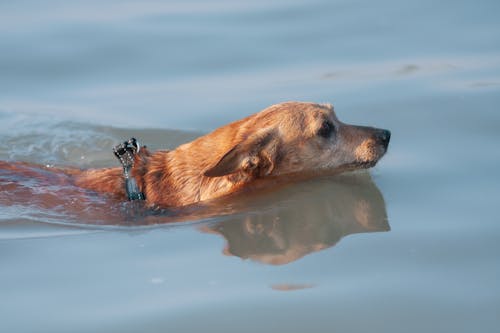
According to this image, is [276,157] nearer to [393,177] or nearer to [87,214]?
[393,177]

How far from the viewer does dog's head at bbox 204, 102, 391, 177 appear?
8.01m

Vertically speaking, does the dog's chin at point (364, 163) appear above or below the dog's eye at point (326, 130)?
below

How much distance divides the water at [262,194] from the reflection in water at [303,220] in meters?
0.02

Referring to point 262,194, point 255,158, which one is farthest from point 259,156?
point 262,194

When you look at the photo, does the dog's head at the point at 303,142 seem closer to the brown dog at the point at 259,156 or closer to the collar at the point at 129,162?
the brown dog at the point at 259,156

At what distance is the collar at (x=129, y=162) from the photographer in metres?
7.96

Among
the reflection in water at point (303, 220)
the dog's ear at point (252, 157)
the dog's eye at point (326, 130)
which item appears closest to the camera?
the reflection in water at point (303, 220)

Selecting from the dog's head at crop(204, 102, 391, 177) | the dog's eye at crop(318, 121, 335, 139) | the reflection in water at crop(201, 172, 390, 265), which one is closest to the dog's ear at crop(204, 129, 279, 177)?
the dog's head at crop(204, 102, 391, 177)

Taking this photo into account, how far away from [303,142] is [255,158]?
1.48 feet

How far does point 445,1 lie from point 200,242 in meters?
6.48

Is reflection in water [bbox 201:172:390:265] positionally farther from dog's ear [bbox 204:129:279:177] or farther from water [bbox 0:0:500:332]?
dog's ear [bbox 204:129:279:177]

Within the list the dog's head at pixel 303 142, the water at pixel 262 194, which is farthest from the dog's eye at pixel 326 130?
the water at pixel 262 194

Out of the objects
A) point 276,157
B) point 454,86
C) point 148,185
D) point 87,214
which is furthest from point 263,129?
point 454,86

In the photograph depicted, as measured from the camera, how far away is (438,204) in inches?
299
